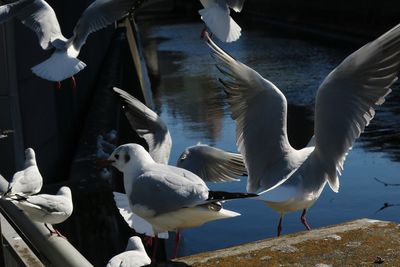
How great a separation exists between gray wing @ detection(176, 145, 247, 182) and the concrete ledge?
2120 mm

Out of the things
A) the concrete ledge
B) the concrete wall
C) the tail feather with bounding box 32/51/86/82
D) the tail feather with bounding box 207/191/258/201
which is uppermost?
the concrete ledge

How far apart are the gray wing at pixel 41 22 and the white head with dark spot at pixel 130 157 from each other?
2464 mm

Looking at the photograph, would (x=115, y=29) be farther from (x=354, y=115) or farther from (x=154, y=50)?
(x=354, y=115)

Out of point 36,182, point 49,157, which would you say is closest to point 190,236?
point 49,157

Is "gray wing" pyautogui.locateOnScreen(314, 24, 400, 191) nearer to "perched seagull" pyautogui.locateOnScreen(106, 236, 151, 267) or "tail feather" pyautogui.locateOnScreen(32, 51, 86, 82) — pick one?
"perched seagull" pyautogui.locateOnScreen(106, 236, 151, 267)

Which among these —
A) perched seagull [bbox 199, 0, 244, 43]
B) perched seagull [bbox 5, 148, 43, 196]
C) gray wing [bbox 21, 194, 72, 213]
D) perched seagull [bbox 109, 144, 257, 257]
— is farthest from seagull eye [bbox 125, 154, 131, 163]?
perched seagull [bbox 199, 0, 244, 43]

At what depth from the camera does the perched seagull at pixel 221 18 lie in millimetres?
4664

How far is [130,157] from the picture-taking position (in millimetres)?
3027

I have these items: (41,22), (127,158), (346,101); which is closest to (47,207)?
(127,158)

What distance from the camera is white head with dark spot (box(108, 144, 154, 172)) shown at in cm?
300

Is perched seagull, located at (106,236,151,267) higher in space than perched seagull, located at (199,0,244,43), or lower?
lower

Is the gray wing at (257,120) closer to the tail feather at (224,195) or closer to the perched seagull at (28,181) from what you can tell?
the tail feather at (224,195)

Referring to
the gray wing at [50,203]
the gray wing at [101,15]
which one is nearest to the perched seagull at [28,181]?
the gray wing at [50,203]

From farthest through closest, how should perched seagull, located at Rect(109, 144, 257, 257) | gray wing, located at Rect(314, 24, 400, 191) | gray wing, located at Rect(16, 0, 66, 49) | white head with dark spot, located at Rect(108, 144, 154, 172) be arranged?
gray wing, located at Rect(16, 0, 66, 49), gray wing, located at Rect(314, 24, 400, 191), white head with dark spot, located at Rect(108, 144, 154, 172), perched seagull, located at Rect(109, 144, 257, 257)
